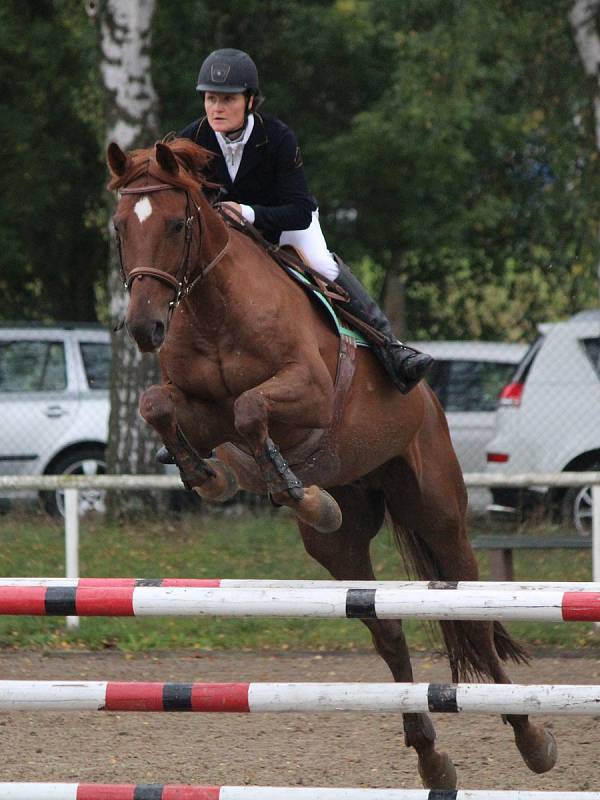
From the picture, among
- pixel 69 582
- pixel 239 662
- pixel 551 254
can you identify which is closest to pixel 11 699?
pixel 69 582

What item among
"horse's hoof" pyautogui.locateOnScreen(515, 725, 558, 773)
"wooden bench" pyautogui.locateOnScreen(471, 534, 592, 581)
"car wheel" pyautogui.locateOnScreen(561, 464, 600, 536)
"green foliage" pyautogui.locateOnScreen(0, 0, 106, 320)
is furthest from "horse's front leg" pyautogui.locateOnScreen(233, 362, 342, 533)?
"green foliage" pyautogui.locateOnScreen(0, 0, 106, 320)

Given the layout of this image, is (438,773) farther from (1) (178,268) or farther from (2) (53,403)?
(2) (53,403)

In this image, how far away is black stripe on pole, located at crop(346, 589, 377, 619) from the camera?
12.7ft

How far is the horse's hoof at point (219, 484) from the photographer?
4.77 m

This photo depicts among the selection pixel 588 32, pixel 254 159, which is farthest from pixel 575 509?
pixel 254 159

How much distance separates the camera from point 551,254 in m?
13.4

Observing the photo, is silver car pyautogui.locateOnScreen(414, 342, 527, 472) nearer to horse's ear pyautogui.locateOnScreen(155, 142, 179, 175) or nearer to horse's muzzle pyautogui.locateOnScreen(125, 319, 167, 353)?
horse's ear pyautogui.locateOnScreen(155, 142, 179, 175)

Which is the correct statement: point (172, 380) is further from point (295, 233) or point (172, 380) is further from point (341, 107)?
point (341, 107)

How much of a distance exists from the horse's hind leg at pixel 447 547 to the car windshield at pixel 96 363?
5.84m

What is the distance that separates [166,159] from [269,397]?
839 millimetres

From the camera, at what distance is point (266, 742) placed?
239 inches

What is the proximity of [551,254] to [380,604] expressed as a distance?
32.6ft

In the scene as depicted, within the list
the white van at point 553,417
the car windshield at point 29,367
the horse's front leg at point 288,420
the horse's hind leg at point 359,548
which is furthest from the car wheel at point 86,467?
the horse's front leg at point 288,420

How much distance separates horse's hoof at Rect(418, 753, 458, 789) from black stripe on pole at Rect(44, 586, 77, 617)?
6.49ft
